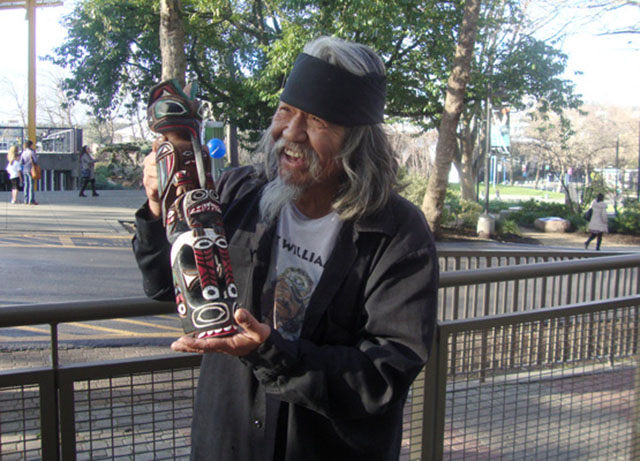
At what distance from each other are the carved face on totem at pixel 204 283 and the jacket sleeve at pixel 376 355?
0.48 feet

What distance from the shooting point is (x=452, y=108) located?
1414 centimetres

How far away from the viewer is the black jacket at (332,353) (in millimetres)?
1428

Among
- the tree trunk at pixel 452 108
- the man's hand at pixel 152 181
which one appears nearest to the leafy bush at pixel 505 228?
the tree trunk at pixel 452 108

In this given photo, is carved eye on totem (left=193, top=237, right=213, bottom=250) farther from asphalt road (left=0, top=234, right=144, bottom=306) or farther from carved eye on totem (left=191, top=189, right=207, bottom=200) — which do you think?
asphalt road (left=0, top=234, right=144, bottom=306)

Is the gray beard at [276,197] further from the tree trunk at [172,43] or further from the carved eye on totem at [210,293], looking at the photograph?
the tree trunk at [172,43]

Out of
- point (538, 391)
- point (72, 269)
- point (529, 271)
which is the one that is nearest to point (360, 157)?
point (529, 271)

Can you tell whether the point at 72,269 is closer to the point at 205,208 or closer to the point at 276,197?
the point at 276,197

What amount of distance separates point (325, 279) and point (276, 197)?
0.27 metres

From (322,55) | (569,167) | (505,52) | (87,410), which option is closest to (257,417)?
(87,410)

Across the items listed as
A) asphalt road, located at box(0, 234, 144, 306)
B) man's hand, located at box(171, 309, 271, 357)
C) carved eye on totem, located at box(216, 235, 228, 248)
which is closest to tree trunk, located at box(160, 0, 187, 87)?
asphalt road, located at box(0, 234, 144, 306)

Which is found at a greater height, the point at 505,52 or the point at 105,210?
the point at 505,52

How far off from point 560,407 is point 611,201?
25099 millimetres

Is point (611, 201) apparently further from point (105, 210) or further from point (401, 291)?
point (401, 291)

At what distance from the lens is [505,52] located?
66.2 ft
